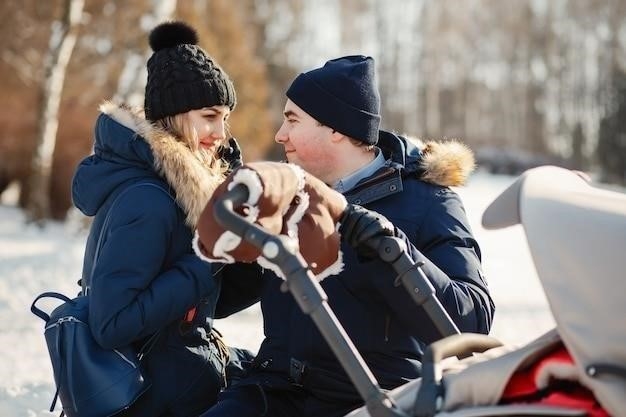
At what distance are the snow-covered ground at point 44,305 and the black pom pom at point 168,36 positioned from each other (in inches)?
81.5

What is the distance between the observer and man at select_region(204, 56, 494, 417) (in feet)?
9.14

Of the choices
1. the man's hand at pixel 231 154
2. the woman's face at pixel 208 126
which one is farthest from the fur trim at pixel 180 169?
the man's hand at pixel 231 154

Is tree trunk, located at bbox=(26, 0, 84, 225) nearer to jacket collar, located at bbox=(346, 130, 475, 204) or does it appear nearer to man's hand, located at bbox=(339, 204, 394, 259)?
jacket collar, located at bbox=(346, 130, 475, 204)

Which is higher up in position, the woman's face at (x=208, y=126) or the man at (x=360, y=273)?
the woman's face at (x=208, y=126)

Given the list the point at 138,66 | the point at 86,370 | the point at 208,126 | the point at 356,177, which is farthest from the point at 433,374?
the point at 138,66

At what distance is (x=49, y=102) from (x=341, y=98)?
41.1 feet

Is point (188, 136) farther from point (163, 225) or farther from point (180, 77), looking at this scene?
point (163, 225)

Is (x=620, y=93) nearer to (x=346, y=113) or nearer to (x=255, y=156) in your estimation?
(x=255, y=156)

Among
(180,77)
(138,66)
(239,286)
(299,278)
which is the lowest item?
(138,66)

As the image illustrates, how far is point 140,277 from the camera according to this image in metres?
2.69

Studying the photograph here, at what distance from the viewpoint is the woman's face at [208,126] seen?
10.3ft

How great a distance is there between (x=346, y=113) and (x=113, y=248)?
101 centimetres

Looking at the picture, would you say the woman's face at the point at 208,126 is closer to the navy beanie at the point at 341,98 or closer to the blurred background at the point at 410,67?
the navy beanie at the point at 341,98

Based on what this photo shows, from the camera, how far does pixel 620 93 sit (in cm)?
3241
